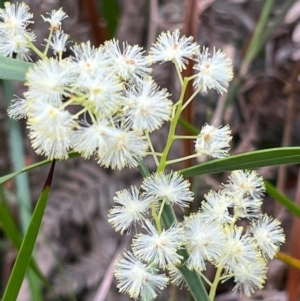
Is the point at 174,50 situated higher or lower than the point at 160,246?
higher

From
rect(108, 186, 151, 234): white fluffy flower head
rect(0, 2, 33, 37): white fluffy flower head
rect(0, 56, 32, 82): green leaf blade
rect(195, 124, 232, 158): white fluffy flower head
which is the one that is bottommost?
rect(108, 186, 151, 234): white fluffy flower head

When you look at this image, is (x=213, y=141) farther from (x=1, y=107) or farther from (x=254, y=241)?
(x=1, y=107)

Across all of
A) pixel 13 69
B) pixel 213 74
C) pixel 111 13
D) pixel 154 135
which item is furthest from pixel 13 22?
pixel 111 13

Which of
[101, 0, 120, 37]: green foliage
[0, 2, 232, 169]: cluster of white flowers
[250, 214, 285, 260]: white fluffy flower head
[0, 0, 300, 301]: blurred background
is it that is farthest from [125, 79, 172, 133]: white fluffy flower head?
[101, 0, 120, 37]: green foliage

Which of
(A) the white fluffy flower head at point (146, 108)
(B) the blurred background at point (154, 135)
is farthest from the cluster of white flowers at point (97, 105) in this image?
(B) the blurred background at point (154, 135)

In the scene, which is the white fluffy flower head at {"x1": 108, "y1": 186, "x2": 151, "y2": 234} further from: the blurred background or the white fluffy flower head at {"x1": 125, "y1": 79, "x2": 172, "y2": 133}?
the blurred background

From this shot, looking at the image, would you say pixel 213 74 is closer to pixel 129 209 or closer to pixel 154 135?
pixel 129 209
